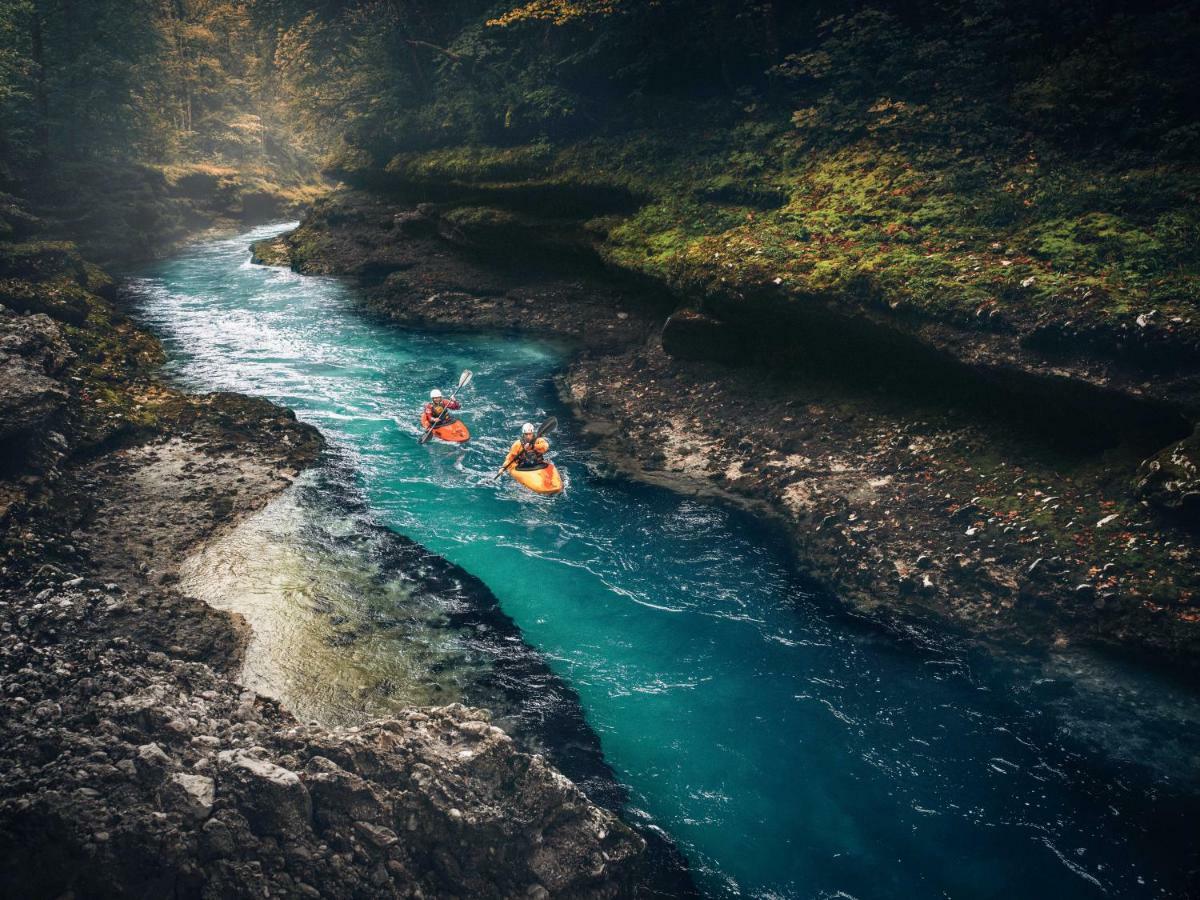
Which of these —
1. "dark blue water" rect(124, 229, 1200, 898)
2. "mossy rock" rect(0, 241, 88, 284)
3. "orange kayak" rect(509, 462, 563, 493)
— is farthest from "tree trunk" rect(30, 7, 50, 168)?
"orange kayak" rect(509, 462, 563, 493)

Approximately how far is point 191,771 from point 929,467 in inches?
420

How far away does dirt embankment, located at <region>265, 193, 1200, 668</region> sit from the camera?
8906mm

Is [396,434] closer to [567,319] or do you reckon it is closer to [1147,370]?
[567,319]

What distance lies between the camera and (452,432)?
14.6m

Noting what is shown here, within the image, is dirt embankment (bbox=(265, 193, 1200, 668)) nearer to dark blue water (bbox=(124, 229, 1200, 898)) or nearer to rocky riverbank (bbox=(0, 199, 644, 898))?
dark blue water (bbox=(124, 229, 1200, 898))

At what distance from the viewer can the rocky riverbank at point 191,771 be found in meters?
4.88

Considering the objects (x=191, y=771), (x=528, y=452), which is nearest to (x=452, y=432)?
(x=528, y=452)

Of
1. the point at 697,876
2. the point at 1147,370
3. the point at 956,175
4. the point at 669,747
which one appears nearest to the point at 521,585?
the point at 669,747

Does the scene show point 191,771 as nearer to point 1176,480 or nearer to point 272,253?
point 1176,480

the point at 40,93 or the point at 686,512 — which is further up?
the point at 40,93

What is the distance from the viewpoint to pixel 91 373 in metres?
14.1

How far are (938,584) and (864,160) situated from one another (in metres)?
10.1

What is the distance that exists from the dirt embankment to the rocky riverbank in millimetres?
6066

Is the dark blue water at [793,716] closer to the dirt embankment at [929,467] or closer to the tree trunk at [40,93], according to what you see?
the dirt embankment at [929,467]
